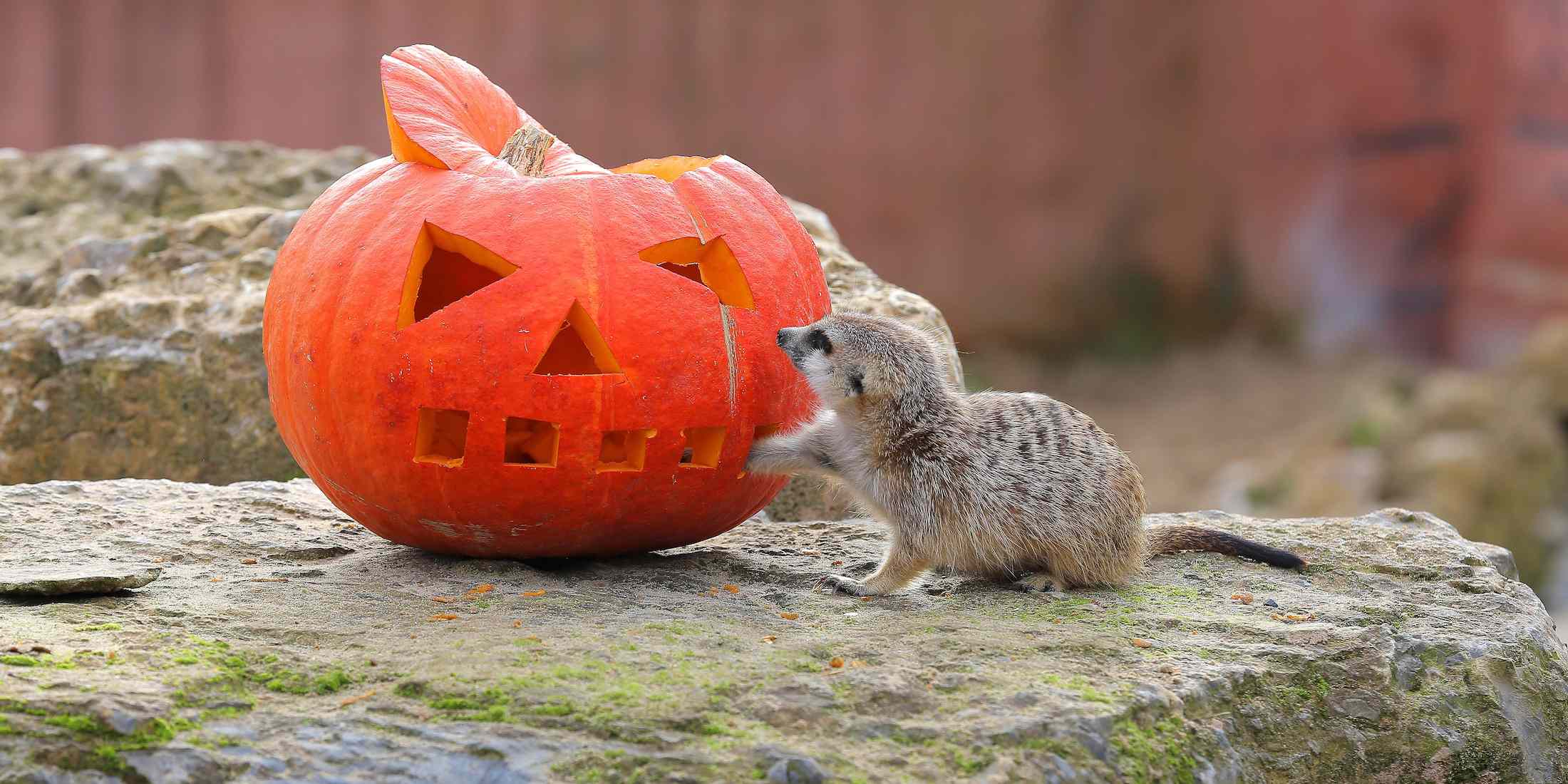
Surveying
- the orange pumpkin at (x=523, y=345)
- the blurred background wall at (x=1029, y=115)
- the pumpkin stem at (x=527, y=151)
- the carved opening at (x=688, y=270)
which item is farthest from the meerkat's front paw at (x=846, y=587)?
the blurred background wall at (x=1029, y=115)

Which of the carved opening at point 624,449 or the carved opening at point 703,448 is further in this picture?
the carved opening at point 703,448

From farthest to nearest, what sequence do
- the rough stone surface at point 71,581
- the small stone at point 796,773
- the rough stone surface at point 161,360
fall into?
the rough stone surface at point 161,360, the rough stone surface at point 71,581, the small stone at point 796,773

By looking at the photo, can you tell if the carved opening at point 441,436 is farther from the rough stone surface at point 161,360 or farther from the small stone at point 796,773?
the rough stone surface at point 161,360

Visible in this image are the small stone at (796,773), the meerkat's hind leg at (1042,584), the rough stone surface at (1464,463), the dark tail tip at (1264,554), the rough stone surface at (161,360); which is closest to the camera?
the small stone at (796,773)

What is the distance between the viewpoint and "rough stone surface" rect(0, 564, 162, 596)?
2.88 meters

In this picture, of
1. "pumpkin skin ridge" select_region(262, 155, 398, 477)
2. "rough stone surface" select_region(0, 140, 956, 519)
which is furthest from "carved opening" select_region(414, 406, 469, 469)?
"rough stone surface" select_region(0, 140, 956, 519)

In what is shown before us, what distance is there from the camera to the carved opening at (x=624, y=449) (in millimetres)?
3182

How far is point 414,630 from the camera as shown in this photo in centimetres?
278

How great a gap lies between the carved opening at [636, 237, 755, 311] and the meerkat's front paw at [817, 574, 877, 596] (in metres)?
0.67

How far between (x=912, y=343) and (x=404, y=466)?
119cm

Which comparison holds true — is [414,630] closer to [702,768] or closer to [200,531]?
[702,768]

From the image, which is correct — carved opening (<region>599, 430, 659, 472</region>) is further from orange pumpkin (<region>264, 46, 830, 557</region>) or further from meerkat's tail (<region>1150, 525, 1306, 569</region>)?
meerkat's tail (<region>1150, 525, 1306, 569</region>)

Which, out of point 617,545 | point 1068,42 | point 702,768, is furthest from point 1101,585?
point 1068,42

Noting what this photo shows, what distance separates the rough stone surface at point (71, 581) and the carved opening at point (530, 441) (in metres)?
0.78
